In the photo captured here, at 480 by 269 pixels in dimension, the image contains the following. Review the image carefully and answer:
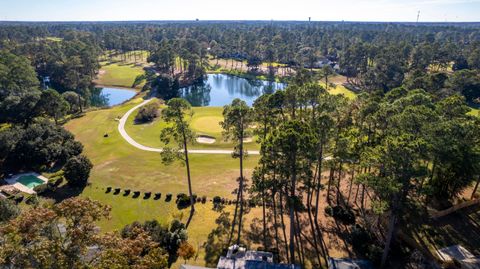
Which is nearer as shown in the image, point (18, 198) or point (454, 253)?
point (454, 253)

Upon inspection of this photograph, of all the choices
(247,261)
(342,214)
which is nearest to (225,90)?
(342,214)

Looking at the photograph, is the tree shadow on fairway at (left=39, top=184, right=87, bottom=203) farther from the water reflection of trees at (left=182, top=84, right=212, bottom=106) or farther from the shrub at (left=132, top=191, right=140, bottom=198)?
the water reflection of trees at (left=182, top=84, right=212, bottom=106)

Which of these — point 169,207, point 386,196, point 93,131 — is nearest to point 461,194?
point 386,196

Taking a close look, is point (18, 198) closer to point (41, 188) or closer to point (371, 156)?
point (41, 188)

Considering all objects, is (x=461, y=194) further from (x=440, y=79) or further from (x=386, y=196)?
(x=440, y=79)

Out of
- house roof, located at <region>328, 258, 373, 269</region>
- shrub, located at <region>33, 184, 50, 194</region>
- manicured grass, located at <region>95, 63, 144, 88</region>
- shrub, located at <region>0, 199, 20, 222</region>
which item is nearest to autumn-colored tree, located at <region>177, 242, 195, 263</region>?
house roof, located at <region>328, 258, 373, 269</region>
